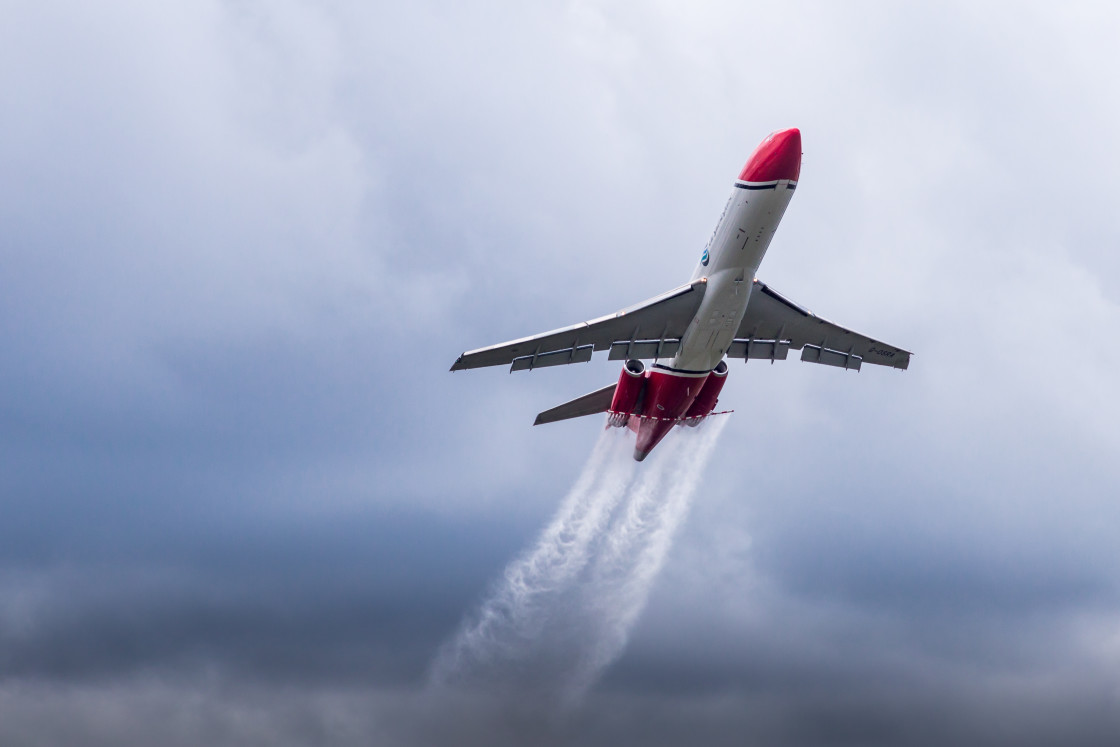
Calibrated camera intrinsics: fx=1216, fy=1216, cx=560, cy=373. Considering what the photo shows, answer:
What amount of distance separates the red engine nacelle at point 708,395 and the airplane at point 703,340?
5 centimetres

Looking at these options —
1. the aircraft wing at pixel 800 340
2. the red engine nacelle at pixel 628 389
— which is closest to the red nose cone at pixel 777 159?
the aircraft wing at pixel 800 340

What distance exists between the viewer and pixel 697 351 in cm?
5819

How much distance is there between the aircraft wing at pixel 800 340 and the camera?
198 ft

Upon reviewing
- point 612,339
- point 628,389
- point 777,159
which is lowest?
point 628,389

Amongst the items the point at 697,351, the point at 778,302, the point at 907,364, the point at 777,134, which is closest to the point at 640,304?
the point at 697,351

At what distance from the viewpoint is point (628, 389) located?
59.3 metres

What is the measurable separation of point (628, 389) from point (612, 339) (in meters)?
2.64

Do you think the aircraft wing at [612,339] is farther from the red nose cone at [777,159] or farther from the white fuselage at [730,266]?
the red nose cone at [777,159]

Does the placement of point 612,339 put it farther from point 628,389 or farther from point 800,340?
point 800,340

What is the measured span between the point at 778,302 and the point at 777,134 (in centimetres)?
1124

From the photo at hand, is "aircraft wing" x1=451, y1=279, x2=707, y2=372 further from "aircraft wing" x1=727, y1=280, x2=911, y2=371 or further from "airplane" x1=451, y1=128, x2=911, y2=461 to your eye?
"aircraft wing" x1=727, y1=280, x2=911, y2=371

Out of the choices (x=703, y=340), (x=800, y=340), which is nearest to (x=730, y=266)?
(x=703, y=340)

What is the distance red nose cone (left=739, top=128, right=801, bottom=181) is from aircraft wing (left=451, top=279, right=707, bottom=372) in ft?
24.6

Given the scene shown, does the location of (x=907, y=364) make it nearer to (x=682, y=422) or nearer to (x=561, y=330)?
(x=682, y=422)
